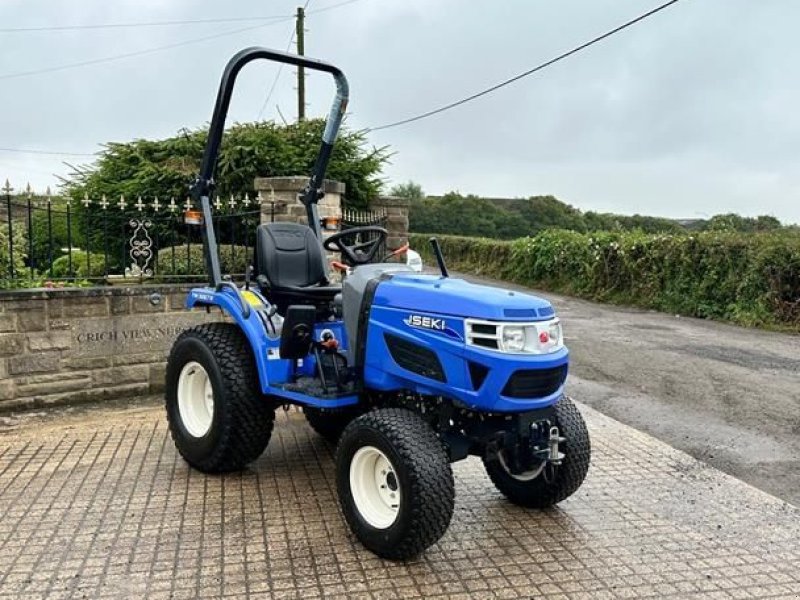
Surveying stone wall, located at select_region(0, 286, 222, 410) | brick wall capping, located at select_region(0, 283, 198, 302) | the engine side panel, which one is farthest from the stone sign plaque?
the engine side panel

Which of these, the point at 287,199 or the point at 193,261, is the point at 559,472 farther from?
the point at 193,261

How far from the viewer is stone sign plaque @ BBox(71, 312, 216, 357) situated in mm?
5848

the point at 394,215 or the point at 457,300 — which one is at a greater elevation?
the point at 394,215

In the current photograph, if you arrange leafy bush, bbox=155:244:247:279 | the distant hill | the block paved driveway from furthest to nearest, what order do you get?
the distant hill
leafy bush, bbox=155:244:247:279
the block paved driveway

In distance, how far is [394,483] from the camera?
328 cm

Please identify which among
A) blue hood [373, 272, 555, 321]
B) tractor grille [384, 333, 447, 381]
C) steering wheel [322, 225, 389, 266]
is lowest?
tractor grille [384, 333, 447, 381]

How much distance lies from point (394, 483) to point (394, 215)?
6910 millimetres

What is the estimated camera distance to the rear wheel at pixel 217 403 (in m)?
4.01

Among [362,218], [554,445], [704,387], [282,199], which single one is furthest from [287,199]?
[704,387]

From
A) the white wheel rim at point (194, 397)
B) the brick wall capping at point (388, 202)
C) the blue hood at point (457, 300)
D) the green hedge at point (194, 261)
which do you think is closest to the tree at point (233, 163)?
the brick wall capping at point (388, 202)

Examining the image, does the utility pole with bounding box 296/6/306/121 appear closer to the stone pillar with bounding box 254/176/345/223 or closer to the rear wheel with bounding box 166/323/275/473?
the stone pillar with bounding box 254/176/345/223

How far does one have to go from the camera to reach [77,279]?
6156 millimetres

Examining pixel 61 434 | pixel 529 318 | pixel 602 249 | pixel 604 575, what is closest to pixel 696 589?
pixel 604 575

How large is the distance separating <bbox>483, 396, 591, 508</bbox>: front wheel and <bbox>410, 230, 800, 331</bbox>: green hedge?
28.2 ft
